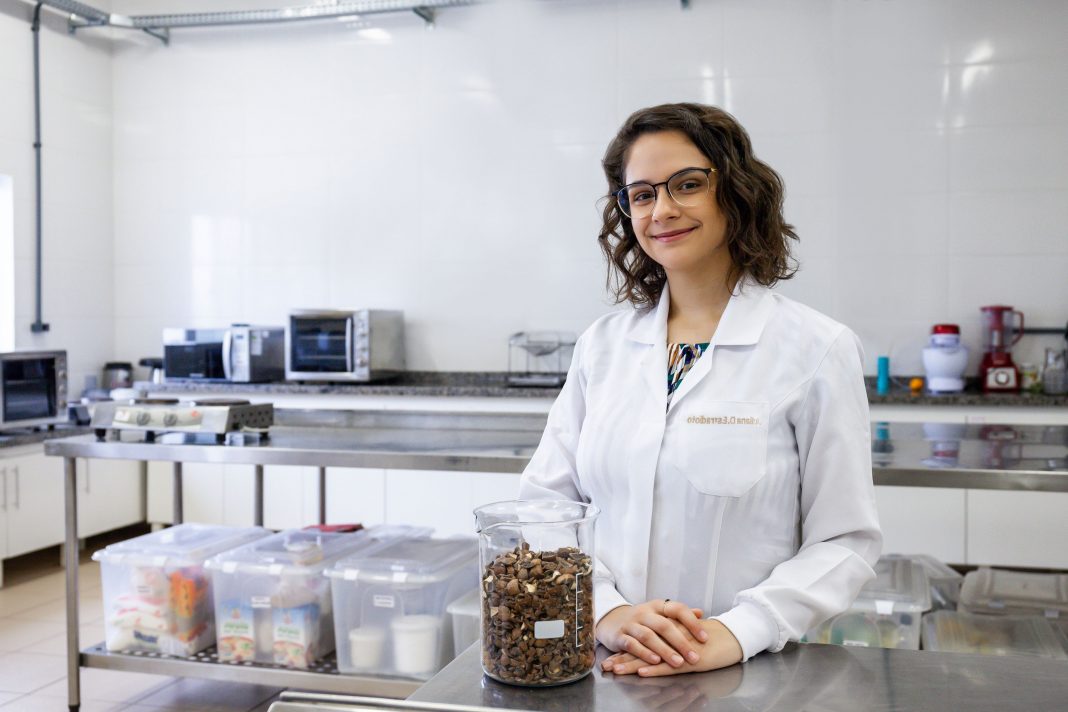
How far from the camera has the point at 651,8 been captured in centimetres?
530

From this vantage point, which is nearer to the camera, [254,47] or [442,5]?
[442,5]

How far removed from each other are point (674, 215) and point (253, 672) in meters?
2.09

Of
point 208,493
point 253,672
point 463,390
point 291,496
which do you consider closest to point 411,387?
point 463,390

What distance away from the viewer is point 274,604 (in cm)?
287

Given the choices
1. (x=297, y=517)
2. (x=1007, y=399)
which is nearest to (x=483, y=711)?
(x=1007, y=399)

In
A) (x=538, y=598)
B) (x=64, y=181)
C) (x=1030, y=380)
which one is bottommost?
(x=538, y=598)

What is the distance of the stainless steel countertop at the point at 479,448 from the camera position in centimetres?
205

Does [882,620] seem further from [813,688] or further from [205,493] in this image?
[205,493]

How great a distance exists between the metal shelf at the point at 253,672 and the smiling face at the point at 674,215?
1.73 meters

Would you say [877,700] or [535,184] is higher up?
[535,184]

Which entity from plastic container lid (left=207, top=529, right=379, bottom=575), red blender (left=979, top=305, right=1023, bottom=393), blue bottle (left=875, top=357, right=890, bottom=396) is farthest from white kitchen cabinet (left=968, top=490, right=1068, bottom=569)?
plastic container lid (left=207, top=529, right=379, bottom=575)

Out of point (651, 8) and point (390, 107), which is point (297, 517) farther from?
point (651, 8)

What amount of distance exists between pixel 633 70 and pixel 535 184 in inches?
32.6

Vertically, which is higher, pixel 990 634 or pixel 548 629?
pixel 548 629
